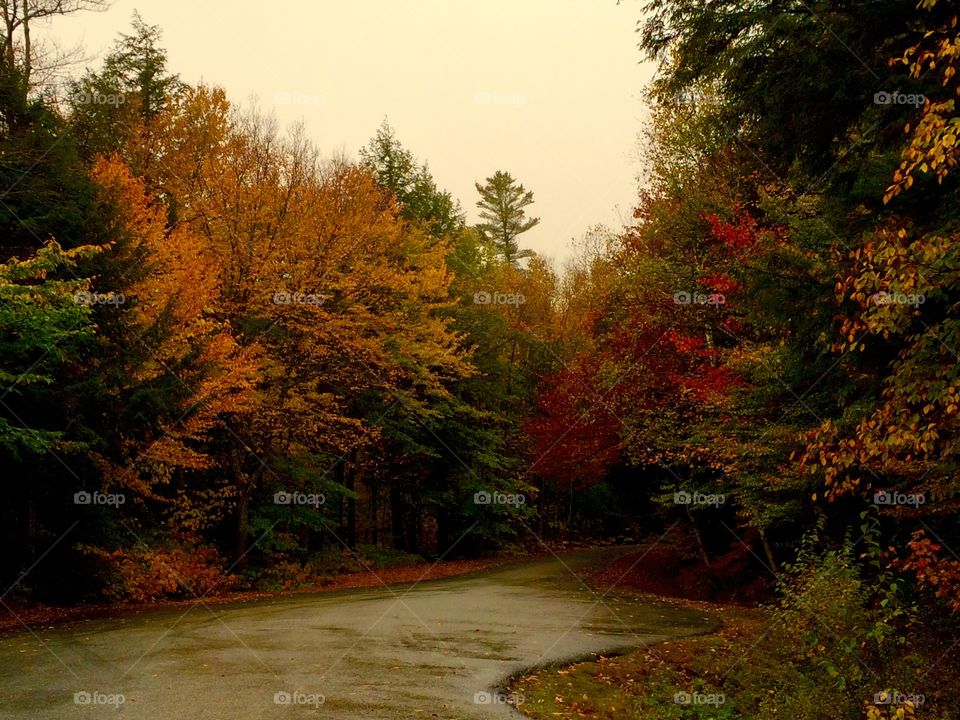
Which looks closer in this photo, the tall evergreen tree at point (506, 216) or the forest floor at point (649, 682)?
the forest floor at point (649, 682)

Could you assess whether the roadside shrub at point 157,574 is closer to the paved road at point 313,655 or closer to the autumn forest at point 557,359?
the autumn forest at point 557,359

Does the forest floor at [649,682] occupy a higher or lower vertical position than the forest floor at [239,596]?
higher

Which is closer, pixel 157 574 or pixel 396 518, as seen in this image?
pixel 157 574

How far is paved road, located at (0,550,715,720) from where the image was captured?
7723mm

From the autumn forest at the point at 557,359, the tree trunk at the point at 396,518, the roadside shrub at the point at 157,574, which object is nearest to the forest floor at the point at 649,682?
the autumn forest at the point at 557,359

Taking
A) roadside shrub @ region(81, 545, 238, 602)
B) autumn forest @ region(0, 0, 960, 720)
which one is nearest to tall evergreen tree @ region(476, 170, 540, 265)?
autumn forest @ region(0, 0, 960, 720)

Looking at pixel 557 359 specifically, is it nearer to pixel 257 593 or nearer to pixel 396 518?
pixel 396 518

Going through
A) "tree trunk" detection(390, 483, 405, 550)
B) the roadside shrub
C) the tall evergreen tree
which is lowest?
"tree trunk" detection(390, 483, 405, 550)

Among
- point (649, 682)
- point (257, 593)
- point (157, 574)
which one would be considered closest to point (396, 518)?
point (257, 593)

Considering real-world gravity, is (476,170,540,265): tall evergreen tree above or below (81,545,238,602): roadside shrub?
above

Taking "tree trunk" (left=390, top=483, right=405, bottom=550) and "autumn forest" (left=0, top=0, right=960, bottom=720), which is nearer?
"autumn forest" (left=0, top=0, right=960, bottom=720)

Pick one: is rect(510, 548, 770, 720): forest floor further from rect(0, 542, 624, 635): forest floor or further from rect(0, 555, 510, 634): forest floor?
rect(0, 555, 510, 634): forest floor

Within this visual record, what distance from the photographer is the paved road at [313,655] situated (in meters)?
7.72

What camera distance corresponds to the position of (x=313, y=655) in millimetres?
10289
